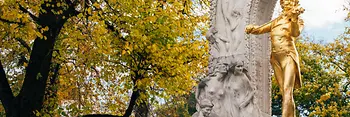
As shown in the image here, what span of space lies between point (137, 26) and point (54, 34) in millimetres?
1723

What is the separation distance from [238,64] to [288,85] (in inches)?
35.3

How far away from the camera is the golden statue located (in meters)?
6.15

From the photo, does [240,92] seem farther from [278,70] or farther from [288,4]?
[288,4]

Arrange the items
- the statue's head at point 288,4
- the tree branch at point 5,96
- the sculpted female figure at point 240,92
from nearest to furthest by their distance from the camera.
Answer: the statue's head at point 288,4
the sculpted female figure at point 240,92
the tree branch at point 5,96

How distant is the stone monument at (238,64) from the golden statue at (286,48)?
35 centimetres

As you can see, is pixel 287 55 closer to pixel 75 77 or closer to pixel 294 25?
pixel 294 25

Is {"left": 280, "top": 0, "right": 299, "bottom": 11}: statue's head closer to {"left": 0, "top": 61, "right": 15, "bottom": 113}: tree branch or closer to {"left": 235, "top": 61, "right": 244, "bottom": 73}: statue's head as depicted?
{"left": 235, "top": 61, "right": 244, "bottom": 73}: statue's head

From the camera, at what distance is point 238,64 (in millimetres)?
6789

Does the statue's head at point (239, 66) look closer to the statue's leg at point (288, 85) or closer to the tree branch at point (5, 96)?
the statue's leg at point (288, 85)

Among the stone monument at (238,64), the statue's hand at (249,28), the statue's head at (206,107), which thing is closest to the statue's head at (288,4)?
the statue's hand at (249,28)

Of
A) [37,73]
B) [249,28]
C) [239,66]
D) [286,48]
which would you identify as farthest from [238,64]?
[37,73]

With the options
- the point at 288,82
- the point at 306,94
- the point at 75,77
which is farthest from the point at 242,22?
the point at 306,94

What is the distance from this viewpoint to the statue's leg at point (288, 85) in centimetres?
610

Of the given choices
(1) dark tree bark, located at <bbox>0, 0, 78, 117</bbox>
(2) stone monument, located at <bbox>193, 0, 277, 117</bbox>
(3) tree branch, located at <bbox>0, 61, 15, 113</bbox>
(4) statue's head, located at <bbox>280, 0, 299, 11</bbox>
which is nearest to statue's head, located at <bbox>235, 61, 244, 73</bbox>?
(2) stone monument, located at <bbox>193, 0, 277, 117</bbox>
